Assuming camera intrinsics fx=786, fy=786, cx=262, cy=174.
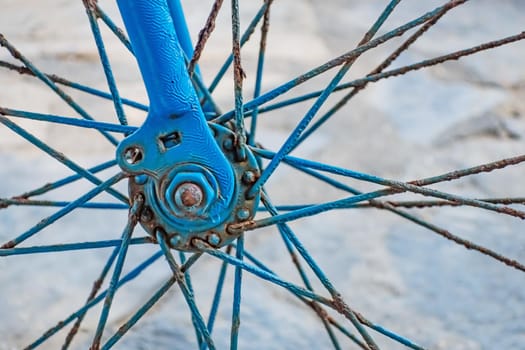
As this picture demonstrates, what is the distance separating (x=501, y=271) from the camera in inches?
37.7

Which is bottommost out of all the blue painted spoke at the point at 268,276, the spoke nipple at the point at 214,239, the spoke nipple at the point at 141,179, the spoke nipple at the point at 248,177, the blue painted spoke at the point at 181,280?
the blue painted spoke at the point at 181,280

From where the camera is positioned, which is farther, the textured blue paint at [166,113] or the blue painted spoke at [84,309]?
the blue painted spoke at [84,309]

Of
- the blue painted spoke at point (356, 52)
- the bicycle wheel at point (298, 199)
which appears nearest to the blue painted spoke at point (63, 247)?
the bicycle wheel at point (298, 199)

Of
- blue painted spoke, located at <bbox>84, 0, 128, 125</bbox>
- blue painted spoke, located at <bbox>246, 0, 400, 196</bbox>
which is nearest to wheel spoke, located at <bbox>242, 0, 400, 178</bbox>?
blue painted spoke, located at <bbox>246, 0, 400, 196</bbox>

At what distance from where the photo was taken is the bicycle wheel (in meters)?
0.55

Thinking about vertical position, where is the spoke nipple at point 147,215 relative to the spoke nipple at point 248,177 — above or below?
below

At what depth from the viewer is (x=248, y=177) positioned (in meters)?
0.50

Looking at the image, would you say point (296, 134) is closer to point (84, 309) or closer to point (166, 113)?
point (166, 113)

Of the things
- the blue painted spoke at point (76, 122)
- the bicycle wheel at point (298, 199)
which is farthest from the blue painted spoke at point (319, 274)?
the blue painted spoke at point (76, 122)

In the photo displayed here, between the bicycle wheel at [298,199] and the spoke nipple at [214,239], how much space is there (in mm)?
17

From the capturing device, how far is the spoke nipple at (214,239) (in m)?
0.49

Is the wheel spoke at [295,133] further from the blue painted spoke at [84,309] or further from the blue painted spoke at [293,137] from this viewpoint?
the blue painted spoke at [84,309]

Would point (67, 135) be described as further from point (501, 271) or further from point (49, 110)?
point (501, 271)

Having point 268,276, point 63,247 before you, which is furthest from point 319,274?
point 63,247
